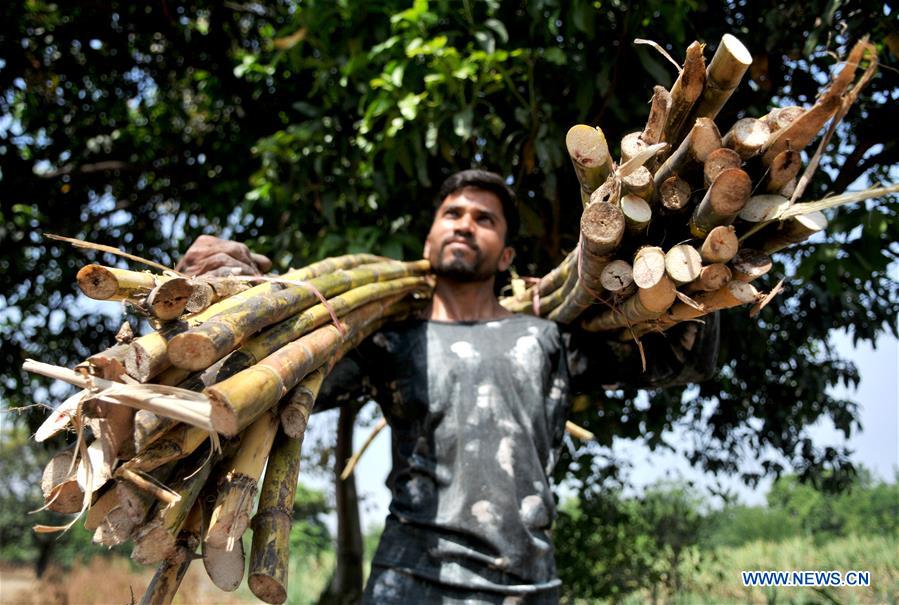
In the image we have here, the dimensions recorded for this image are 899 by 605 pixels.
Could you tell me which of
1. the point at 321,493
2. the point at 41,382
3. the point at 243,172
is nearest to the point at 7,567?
the point at 321,493

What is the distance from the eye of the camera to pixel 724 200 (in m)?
1.84

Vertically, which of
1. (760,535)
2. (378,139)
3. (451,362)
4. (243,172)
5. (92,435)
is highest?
(243,172)

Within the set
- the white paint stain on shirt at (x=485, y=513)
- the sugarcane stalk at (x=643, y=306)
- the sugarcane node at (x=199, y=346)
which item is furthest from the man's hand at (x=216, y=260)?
the sugarcane stalk at (x=643, y=306)

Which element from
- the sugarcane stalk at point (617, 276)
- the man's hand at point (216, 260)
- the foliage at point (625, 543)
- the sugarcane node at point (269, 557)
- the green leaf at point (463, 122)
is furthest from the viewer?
the foliage at point (625, 543)

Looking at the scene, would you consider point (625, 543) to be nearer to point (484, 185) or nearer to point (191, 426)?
point (484, 185)

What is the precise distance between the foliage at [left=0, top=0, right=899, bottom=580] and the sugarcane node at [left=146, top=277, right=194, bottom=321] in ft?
4.96

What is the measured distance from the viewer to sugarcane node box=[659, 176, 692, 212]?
1.98 metres

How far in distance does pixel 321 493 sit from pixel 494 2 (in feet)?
26.8

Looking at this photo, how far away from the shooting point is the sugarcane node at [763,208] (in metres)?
1.90

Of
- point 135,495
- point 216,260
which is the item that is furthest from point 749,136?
point 135,495

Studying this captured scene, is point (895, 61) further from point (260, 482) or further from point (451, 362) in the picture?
point (260, 482)

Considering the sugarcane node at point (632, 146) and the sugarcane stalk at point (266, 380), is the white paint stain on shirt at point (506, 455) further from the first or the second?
the sugarcane node at point (632, 146)

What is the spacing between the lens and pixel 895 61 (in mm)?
3242

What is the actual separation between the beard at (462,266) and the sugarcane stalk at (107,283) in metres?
1.28
